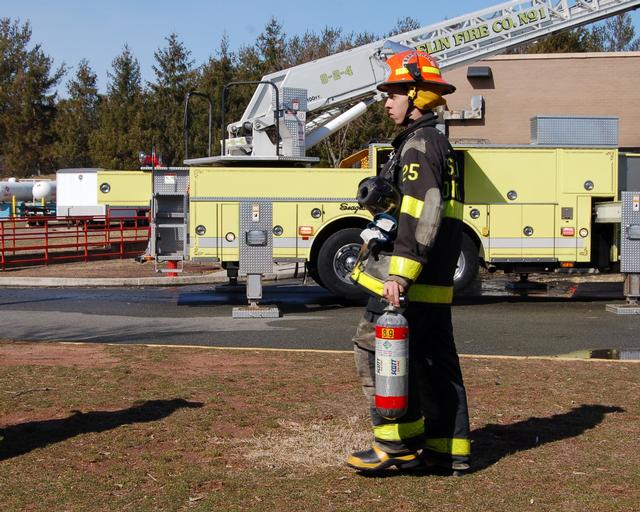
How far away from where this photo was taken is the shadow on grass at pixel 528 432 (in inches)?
203

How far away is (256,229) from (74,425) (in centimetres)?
669

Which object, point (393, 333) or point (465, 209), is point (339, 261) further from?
point (393, 333)

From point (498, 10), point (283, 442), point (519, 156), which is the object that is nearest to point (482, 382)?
point (283, 442)

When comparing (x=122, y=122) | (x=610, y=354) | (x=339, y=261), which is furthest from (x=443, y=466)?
(x=122, y=122)

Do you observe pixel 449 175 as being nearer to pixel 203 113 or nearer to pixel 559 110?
pixel 559 110

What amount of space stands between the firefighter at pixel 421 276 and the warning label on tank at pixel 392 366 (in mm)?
171

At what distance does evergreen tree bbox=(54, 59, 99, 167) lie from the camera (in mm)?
54844

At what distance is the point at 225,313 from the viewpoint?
12.4m

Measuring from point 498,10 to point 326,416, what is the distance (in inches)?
518

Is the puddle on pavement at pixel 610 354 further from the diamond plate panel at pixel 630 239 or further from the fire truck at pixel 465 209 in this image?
the fire truck at pixel 465 209

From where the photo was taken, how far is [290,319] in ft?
38.4

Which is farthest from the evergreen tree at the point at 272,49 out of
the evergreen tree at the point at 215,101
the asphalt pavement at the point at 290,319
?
the asphalt pavement at the point at 290,319

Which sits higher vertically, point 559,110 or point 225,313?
point 559,110

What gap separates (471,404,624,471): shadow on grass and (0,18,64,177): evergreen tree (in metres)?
57.5
